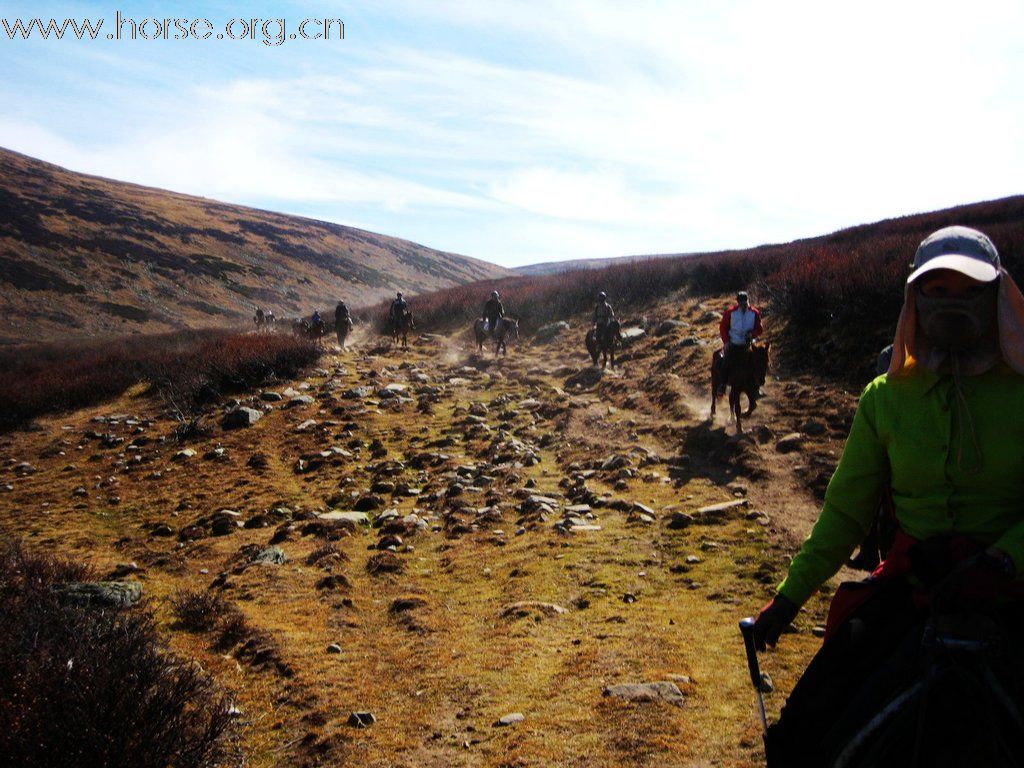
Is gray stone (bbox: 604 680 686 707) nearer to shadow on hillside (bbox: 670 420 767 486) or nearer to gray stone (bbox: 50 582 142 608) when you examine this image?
gray stone (bbox: 50 582 142 608)

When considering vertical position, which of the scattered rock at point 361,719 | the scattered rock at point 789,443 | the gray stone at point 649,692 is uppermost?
the scattered rock at point 789,443

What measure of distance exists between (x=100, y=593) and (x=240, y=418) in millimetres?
8035

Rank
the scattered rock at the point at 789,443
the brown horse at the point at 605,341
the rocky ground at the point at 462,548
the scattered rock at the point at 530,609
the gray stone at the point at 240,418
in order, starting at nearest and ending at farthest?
the rocky ground at the point at 462,548 → the scattered rock at the point at 530,609 → the scattered rock at the point at 789,443 → the gray stone at the point at 240,418 → the brown horse at the point at 605,341

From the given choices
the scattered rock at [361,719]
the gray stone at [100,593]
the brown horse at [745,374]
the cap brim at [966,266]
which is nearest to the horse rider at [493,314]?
the brown horse at [745,374]

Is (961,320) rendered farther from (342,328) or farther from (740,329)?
(342,328)

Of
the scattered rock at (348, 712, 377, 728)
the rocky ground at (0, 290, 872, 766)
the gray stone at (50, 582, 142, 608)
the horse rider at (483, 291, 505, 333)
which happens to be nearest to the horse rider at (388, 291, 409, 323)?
the horse rider at (483, 291, 505, 333)

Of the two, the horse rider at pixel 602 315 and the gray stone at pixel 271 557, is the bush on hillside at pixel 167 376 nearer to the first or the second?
the horse rider at pixel 602 315

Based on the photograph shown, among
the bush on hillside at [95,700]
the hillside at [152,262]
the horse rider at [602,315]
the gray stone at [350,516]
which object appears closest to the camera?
the bush on hillside at [95,700]

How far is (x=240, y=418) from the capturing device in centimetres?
1341

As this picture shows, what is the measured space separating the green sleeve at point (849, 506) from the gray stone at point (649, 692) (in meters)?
2.07

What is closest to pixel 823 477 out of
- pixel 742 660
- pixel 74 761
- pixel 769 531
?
pixel 769 531

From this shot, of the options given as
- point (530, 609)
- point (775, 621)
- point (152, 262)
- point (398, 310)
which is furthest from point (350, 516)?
point (152, 262)

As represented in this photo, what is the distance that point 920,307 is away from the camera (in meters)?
2.05

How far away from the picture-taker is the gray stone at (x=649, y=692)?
3934 mm
